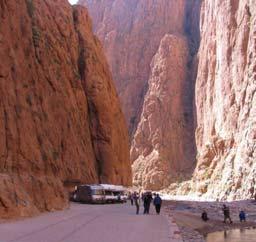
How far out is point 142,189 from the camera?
98.6m

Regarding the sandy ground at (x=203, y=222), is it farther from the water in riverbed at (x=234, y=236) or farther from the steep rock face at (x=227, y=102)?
the steep rock face at (x=227, y=102)

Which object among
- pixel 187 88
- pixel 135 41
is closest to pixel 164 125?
pixel 187 88

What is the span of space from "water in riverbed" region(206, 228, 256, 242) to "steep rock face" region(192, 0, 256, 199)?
89.0 feet

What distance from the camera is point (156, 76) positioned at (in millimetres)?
112562

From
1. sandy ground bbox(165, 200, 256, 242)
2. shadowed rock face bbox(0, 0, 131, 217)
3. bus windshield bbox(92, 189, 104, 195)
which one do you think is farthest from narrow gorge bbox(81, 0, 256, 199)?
bus windshield bbox(92, 189, 104, 195)

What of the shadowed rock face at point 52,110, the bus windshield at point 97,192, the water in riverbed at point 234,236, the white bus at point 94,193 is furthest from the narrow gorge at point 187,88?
the water in riverbed at point 234,236

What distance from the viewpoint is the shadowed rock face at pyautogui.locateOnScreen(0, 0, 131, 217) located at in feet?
105

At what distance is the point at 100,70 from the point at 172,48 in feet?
161

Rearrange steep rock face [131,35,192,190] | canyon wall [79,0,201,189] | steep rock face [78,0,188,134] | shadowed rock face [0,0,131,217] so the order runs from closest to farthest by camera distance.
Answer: shadowed rock face [0,0,131,217] < steep rock face [131,35,192,190] < canyon wall [79,0,201,189] < steep rock face [78,0,188,134]

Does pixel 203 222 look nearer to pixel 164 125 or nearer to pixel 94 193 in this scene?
pixel 94 193

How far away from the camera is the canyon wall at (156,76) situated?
10312cm

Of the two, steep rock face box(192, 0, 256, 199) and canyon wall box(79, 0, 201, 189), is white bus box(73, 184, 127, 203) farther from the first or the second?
canyon wall box(79, 0, 201, 189)

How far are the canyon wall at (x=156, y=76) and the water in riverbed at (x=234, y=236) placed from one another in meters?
66.4

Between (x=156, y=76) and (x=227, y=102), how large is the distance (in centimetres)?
3633
